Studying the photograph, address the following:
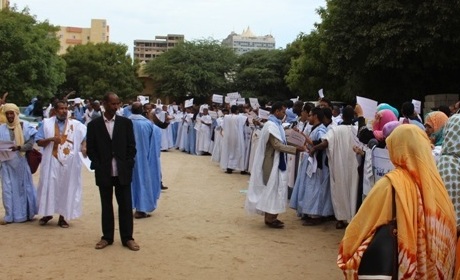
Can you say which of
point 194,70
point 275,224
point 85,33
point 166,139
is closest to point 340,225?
point 275,224

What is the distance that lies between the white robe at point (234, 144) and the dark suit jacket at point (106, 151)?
837 centimetres

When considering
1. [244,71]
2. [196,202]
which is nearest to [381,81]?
[196,202]

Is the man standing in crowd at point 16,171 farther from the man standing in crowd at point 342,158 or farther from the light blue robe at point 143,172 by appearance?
the man standing in crowd at point 342,158

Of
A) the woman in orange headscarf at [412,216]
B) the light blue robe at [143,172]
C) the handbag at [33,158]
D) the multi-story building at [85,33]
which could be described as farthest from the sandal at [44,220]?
the multi-story building at [85,33]

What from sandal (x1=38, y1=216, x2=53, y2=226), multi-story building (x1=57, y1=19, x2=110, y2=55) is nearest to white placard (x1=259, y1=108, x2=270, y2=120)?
sandal (x1=38, y1=216, x2=53, y2=226)

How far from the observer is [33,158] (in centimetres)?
811

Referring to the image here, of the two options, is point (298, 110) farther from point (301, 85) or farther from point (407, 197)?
point (301, 85)

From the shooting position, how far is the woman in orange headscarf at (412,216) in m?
3.05

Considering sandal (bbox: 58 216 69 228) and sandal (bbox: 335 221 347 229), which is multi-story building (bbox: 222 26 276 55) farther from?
sandal (bbox: 58 216 69 228)

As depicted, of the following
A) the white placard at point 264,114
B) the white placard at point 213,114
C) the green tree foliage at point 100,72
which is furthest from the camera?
the green tree foliage at point 100,72

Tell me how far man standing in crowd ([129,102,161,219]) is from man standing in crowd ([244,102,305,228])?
159 centimetres

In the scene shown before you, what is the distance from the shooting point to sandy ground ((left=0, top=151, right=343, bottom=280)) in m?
5.88

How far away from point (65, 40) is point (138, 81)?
58.5 metres

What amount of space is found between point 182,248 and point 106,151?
146 cm
